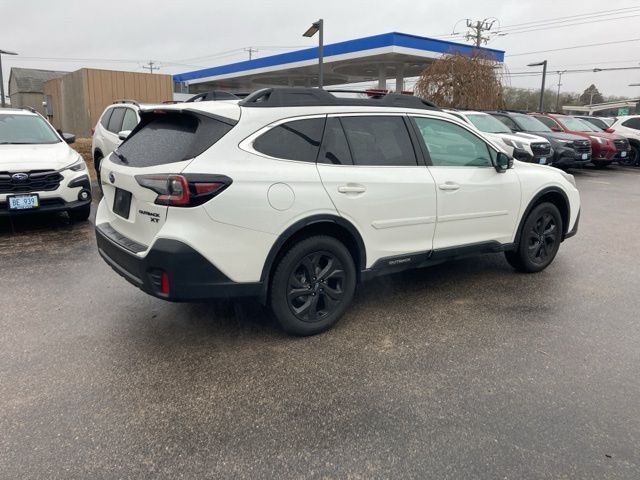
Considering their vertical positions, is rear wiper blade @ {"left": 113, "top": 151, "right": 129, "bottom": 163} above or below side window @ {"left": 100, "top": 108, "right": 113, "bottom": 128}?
below

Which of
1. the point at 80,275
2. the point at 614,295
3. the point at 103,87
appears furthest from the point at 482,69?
the point at 80,275

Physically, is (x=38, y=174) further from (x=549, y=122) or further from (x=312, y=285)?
(x=549, y=122)

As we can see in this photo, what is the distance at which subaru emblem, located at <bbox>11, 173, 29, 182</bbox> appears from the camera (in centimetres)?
627

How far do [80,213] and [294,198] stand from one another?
5.22 m

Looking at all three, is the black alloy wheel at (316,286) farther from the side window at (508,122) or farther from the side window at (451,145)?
the side window at (508,122)

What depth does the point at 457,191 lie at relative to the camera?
4438 mm

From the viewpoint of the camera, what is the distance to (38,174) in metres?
6.46

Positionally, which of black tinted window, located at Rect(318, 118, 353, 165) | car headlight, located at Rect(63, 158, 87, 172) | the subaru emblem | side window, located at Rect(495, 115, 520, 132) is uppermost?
side window, located at Rect(495, 115, 520, 132)

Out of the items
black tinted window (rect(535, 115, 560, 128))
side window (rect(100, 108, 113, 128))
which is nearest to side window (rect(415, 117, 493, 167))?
side window (rect(100, 108, 113, 128))

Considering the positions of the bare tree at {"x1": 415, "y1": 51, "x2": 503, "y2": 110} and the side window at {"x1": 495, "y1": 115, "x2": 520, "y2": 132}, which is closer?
the side window at {"x1": 495, "y1": 115, "x2": 520, "y2": 132}

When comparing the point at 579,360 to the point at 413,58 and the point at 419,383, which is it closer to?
the point at 419,383

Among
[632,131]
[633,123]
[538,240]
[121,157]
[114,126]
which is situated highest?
[633,123]

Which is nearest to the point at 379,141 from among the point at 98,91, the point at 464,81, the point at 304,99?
the point at 304,99

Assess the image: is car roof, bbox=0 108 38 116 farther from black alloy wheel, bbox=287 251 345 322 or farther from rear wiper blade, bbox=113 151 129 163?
black alloy wheel, bbox=287 251 345 322
